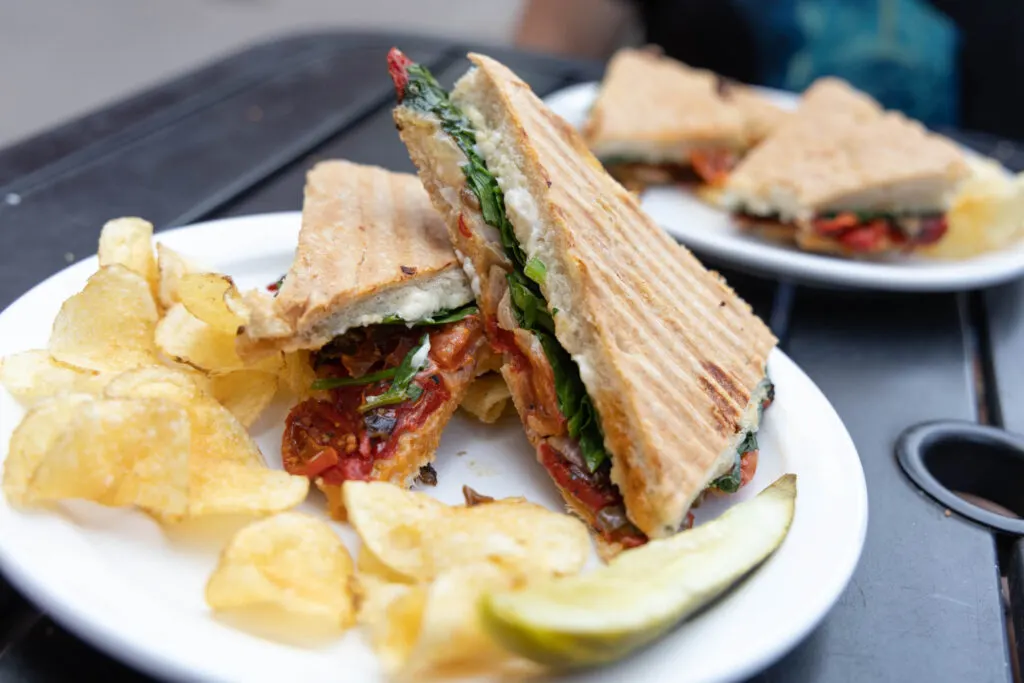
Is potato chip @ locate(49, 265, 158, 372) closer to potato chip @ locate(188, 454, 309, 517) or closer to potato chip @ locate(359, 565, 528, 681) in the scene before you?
potato chip @ locate(188, 454, 309, 517)

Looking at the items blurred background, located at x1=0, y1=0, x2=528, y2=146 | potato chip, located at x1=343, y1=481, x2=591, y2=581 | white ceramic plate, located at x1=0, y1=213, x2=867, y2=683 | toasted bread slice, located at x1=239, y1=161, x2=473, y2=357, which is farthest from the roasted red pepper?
blurred background, located at x1=0, y1=0, x2=528, y2=146

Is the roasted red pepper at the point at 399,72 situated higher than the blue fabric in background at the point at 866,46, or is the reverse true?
the roasted red pepper at the point at 399,72

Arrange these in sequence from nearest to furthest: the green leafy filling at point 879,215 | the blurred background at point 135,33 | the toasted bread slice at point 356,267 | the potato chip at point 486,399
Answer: the toasted bread slice at point 356,267
the potato chip at point 486,399
the green leafy filling at point 879,215
the blurred background at point 135,33

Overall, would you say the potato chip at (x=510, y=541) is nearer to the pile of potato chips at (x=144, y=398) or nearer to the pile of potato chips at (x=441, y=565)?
the pile of potato chips at (x=441, y=565)

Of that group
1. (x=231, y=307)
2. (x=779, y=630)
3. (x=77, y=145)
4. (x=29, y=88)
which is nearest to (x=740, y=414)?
(x=779, y=630)

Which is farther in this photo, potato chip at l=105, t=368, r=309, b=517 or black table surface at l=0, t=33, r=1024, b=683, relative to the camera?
black table surface at l=0, t=33, r=1024, b=683

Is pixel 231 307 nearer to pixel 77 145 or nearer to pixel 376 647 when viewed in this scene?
pixel 376 647

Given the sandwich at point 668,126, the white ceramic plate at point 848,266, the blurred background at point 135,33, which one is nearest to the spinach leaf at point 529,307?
the white ceramic plate at point 848,266

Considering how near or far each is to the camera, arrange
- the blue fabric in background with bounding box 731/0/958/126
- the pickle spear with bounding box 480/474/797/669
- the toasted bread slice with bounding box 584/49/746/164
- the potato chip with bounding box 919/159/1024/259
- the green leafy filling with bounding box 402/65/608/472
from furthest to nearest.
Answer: the blue fabric in background with bounding box 731/0/958/126, the toasted bread slice with bounding box 584/49/746/164, the potato chip with bounding box 919/159/1024/259, the green leafy filling with bounding box 402/65/608/472, the pickle spear with bounding box 480/474/797/669
